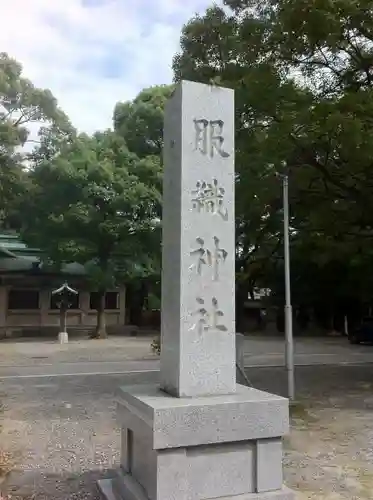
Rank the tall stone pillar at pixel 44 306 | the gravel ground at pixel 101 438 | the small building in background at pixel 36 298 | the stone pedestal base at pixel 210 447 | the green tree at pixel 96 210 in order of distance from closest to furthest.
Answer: the stone pedestal base at pixel 210 447
the gravel ground at pixel 101 438
the green tree at pixel 96 210
the small building in background at pixel 36 298
the tall stone pillar at pixel 44 306

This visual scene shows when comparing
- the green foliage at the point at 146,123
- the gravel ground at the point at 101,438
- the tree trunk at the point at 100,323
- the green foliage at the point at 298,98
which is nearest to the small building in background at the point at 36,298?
the tree trunk at the point at 100,323

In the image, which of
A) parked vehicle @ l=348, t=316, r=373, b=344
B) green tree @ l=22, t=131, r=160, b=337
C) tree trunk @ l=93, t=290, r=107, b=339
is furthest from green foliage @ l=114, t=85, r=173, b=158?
parked vehicle @ l=348, t=316, r=373, b=344

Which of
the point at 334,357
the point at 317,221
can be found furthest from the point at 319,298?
the point at 317,221

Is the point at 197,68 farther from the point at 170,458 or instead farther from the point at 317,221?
the point at 170,458

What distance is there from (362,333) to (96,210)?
1435cm

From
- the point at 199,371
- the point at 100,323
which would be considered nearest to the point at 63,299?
the point at 100,323

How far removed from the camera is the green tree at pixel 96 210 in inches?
912

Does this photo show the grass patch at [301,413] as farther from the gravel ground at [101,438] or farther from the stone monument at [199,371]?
the stone monument at [199,371]

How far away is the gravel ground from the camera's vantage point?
5.02 m

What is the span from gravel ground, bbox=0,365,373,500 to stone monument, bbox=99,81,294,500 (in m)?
1.05

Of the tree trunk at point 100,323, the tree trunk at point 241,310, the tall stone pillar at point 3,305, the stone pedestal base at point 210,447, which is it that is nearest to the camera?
the stone pedestal base at point 210,447

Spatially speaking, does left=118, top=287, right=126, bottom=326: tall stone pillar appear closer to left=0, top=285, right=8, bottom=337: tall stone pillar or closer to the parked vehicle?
left=0, top=285, right=8, bottom=337: tall stone pillar

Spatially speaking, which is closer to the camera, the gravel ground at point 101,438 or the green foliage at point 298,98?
the gravel ground at point 101,438

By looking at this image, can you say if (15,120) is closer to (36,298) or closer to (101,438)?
(36,298)
